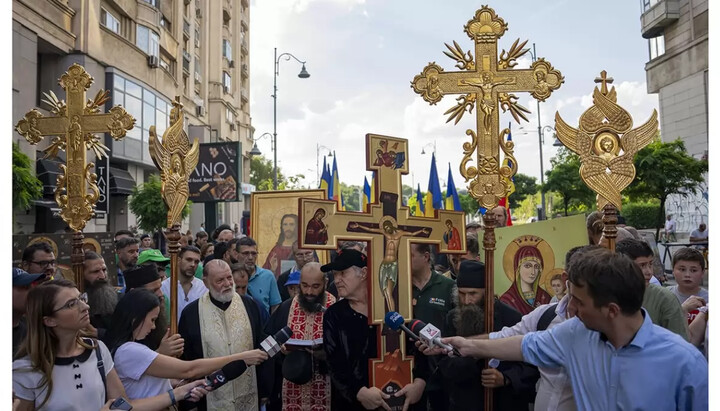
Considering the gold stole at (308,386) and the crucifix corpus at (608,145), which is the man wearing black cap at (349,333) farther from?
the crucifix corpus at (608,145)

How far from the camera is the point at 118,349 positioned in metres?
3.50

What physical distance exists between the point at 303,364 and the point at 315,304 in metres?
0.50

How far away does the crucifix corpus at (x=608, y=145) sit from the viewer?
→ 388cm

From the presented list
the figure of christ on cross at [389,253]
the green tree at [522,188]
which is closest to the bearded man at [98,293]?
the figure of christ on cross at [389,253]

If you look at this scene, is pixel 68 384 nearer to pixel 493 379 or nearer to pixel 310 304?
pixel 310 304

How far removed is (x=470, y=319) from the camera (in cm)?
395

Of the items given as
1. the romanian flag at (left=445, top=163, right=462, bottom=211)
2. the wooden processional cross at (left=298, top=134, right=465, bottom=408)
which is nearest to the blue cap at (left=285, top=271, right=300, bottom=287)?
the wooden processional cross at (left=298, top=134, right=465, bottom=408)

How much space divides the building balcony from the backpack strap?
81.6ft

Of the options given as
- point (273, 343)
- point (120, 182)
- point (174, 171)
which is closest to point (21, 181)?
point (174, 171)

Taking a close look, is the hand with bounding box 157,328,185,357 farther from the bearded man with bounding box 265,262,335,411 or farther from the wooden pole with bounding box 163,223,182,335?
the bearded man with bounding box 265,262,335,411

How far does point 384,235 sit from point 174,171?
1761 millimetres

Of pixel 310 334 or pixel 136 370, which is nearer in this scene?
pixel 136 370

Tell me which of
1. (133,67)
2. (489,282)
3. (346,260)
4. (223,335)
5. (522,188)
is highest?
(133,67)

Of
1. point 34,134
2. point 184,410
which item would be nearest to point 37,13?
point 34,134
